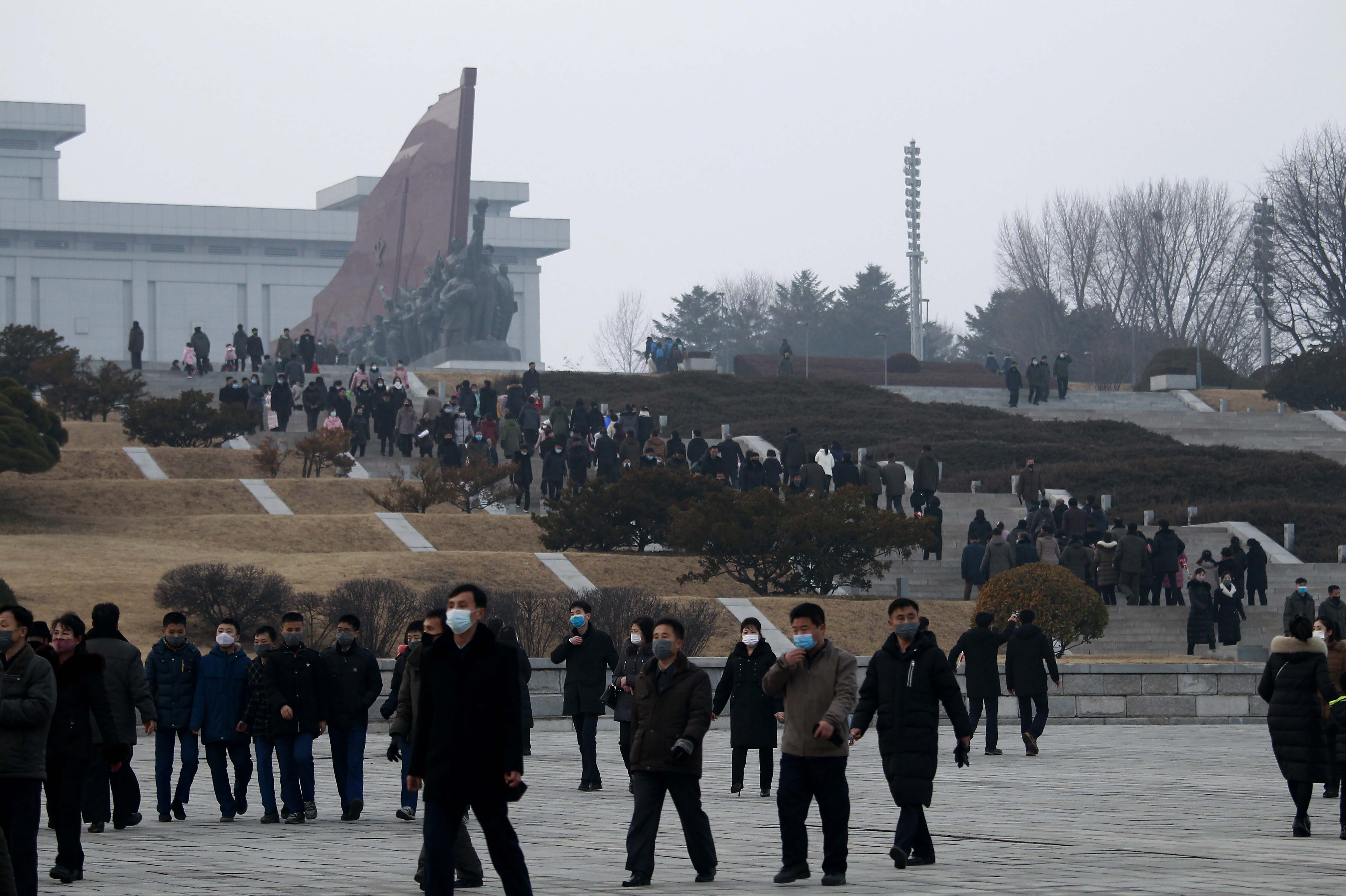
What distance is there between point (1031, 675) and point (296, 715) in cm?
640

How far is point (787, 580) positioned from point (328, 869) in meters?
14.5

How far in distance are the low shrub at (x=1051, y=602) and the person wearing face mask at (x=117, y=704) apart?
11.0 m

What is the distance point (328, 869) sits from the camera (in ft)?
25.2

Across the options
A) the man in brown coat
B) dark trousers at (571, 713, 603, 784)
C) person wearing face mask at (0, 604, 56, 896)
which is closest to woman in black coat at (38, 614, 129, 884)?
person wearing face mask at (0, 604, 56, 896)

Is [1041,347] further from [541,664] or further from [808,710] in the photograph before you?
[808,710]

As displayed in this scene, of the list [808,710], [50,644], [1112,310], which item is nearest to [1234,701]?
[808,710]

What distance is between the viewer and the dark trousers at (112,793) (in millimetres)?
8906

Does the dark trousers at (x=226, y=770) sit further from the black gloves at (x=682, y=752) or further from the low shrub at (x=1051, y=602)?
the low shrub at (x=1051, y=602)

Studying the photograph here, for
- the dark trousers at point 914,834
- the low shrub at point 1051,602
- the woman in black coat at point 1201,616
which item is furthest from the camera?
the woman in black coat at point 1201,616

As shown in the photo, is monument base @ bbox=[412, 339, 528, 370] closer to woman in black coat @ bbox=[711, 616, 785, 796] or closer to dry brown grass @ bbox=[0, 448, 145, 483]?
dry brown grass @ bbox=[0, 448, 145, 483]

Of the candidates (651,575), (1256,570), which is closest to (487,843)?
(651,575)

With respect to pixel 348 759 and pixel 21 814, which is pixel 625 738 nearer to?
pixel 348 759

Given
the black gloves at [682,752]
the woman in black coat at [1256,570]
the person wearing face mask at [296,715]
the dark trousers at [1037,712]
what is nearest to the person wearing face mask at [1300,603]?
the woman in black coat at [1256,570]

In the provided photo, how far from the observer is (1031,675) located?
13.9 m
